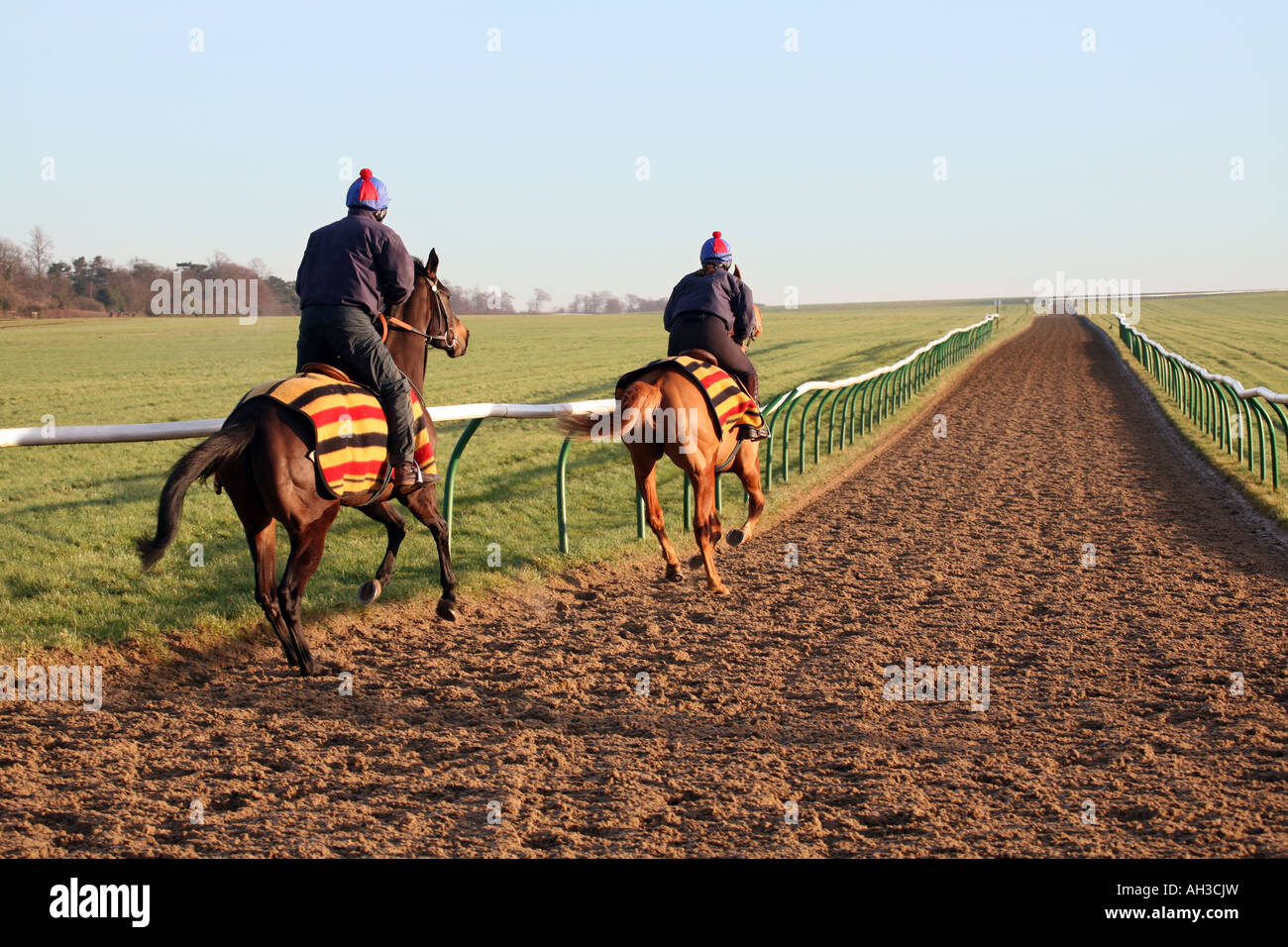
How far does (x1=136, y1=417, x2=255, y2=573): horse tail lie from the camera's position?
4.84 meters

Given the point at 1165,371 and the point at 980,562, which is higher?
the point at 1165,371

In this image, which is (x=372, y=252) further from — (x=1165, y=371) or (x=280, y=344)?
(x=280, y=344)

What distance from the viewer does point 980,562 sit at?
779cm

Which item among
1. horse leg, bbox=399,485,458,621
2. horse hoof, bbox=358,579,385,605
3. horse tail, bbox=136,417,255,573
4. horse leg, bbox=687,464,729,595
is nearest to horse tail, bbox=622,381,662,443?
horse leg, bbox=687,464,729,595

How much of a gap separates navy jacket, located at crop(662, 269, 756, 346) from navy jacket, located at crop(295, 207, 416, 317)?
2337mm

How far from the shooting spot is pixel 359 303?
221 inches

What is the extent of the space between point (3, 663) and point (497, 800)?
2774 mm

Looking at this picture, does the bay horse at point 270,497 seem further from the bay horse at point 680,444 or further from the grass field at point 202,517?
the bay horse at point 680,444

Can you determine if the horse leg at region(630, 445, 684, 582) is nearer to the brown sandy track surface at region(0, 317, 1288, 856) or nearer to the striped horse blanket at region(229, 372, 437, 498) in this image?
the brown sandy track surface at region(0, 317, 1288, 856)

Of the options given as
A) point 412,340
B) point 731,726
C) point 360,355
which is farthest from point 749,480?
point 731,726

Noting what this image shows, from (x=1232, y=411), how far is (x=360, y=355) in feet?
38.3

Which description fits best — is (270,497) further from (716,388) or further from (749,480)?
(749,480)

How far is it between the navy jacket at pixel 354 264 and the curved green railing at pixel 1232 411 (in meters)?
7.72

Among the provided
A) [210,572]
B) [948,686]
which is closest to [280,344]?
[210,572]
